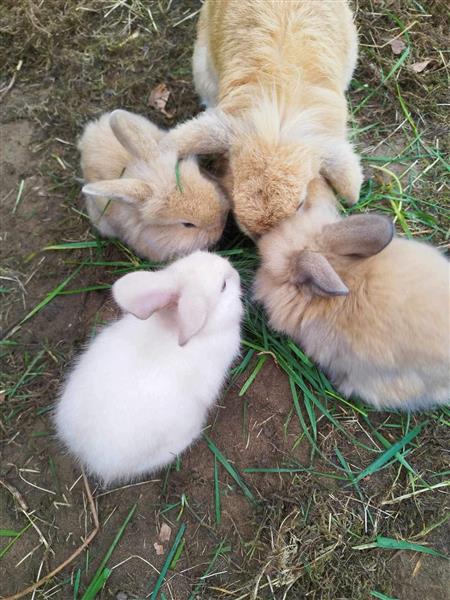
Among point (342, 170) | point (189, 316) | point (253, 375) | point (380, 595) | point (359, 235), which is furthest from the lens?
point (253, 375)

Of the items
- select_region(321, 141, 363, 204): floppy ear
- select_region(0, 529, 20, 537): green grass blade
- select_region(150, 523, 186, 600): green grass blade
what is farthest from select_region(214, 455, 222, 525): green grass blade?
select_region(321, 141, 363, 204): floppy ear

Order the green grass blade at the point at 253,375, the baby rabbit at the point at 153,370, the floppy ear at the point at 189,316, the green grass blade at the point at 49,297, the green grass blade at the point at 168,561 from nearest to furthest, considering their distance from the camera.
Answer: the floppy ear at the point at 189,316, the baby rabbit at the point at 153,370, the green grass blade at the point at 168,561, the green grass blade at the point at 253,375, the green grass blade at the point at 49,297

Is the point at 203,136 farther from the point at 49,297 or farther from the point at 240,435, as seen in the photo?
the point at 240,435

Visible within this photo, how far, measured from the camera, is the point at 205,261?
9.39 feet

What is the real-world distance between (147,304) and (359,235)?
3.87 ft

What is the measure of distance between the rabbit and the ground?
564mm

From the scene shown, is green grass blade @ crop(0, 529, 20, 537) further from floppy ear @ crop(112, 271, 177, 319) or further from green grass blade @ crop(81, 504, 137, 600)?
floppy ear @ crop(112, 271, 177, 319)

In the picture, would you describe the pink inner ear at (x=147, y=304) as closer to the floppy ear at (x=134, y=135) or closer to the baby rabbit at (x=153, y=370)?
the baby rabbit at (x=153, y=370)

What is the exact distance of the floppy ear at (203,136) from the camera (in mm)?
3184

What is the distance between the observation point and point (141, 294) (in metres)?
2.51

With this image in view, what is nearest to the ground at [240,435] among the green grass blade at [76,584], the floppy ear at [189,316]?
the green grass blade at [76,584]

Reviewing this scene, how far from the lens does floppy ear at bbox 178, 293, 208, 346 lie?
7.97 feet

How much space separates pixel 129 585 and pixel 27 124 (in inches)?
142

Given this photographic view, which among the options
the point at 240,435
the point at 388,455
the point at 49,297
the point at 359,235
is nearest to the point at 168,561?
the point at 240,435
